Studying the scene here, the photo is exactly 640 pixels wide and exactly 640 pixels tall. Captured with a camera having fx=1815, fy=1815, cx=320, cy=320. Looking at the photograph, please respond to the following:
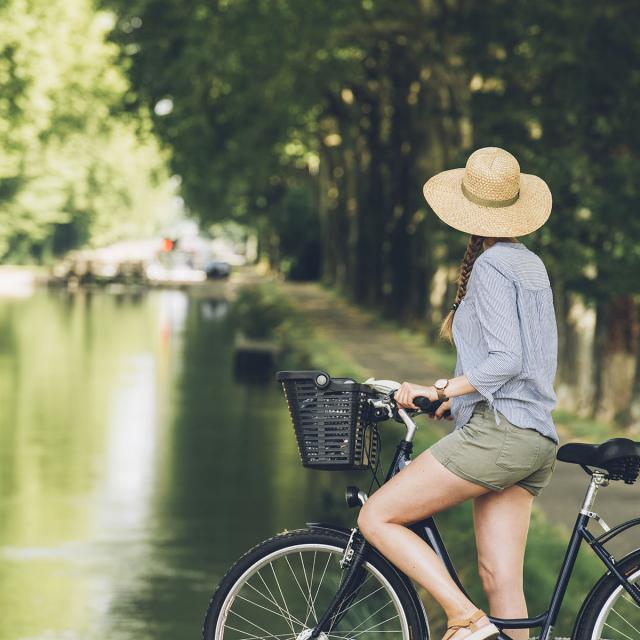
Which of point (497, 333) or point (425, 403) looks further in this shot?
point (425, 403)

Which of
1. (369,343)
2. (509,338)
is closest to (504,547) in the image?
(509,338)

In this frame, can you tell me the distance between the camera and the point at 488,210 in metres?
5.22

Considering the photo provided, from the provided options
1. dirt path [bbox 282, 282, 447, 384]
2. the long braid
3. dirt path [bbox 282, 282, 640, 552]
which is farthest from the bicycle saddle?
dirt path [bbox 282, 282, 447, 384]

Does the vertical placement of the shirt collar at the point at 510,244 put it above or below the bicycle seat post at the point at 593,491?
above

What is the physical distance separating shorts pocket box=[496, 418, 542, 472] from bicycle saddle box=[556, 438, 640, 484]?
0.25ft

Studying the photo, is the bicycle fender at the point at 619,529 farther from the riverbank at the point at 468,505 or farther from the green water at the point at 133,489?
the green water at the point at 133,489

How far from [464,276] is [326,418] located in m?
0.63

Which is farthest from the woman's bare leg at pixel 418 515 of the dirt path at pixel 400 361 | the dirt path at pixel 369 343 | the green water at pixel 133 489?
the dirt path at pixel 369 343

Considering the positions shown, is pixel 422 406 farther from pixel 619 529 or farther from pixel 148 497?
pixel 148 497

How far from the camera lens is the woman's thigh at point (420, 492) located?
5105 millimetres

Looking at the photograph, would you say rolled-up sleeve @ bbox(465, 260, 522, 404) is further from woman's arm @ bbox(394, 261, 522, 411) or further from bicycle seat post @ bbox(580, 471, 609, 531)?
bicycle seat post @ bbox(580, 471, 609, 531)

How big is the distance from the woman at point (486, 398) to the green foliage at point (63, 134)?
98.3 feet

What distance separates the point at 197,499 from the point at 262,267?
75.3 meters

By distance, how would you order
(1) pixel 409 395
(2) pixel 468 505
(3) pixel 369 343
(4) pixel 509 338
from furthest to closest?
1. (3) pixel 369 343
2. (2) pixel 468 505
3. (1) pixel 409 395
4. (4) pixel 509 338
